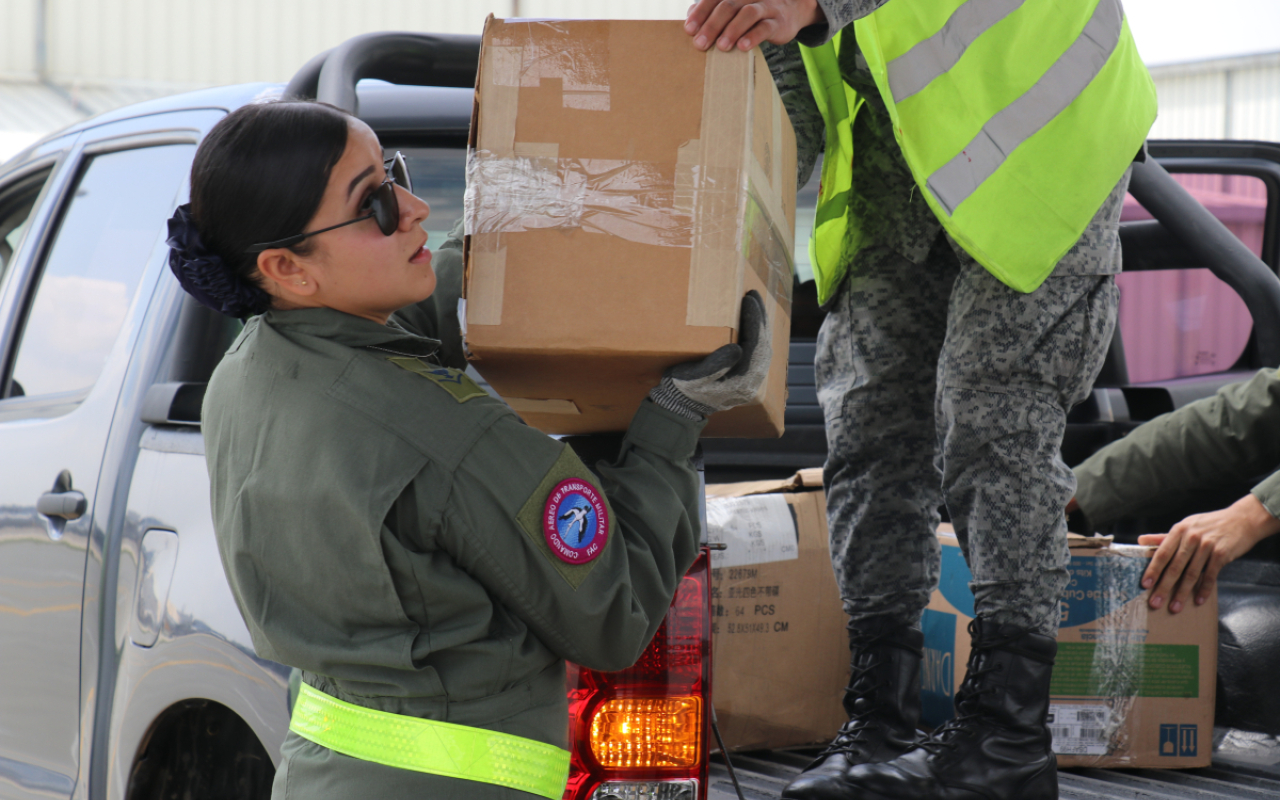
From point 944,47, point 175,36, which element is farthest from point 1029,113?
point 175,36

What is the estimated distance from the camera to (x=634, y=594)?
4.05ft

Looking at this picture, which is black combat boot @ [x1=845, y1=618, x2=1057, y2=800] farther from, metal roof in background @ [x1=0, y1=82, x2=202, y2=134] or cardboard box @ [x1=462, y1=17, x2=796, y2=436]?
metal roof in background @ [x1=0, y1=82, x2=202, y2=134]

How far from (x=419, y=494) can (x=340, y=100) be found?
0.80 metres

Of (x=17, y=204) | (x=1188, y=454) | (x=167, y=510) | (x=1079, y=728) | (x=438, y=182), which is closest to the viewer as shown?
(x=167, y=510)

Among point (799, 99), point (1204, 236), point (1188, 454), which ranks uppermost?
point (799, 99)

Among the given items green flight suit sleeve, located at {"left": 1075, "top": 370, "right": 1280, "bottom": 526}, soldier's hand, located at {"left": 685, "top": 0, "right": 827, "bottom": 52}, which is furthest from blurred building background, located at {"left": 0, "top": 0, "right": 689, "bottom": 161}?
soldier's hand, located at {"left": 685, "top": 0, "right": 827, "bottom": 52}

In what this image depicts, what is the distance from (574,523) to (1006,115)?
3.04 ft

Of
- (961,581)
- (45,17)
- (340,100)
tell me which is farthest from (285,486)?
(45,17)

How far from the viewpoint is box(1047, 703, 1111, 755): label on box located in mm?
1936

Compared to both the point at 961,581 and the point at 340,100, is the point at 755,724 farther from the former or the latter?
the point at 340,100

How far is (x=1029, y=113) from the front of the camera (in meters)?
1.65

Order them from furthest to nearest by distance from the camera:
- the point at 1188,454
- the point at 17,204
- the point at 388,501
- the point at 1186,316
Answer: the point at 1186,316
the point at 17,204
the point at 1188,454
the point at 388,501

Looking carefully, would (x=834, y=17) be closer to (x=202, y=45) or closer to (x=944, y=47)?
(x=944, y=47)

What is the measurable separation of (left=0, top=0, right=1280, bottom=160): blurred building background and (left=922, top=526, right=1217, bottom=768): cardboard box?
17055 mm
